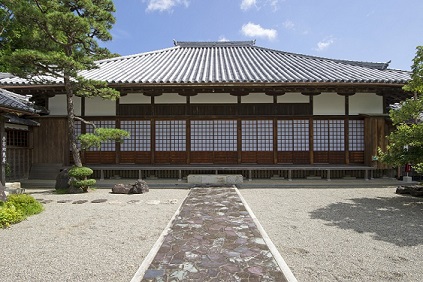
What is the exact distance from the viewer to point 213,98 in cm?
1293

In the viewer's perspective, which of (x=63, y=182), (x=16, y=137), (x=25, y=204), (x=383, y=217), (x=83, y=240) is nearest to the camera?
(x=83, y=240)

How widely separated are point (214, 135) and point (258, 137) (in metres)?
2.25

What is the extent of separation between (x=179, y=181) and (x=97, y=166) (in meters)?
4.17

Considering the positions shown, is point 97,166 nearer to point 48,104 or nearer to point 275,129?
point 48,104

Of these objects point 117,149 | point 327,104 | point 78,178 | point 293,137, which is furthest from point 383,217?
point 117,149

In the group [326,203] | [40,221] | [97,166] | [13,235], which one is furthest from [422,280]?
[97,166]

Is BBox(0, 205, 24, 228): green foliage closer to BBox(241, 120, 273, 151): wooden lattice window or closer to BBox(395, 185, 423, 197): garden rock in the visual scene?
BBox(241, 120, 273, 151): wooden lattice window

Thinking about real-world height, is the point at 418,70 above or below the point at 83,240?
above

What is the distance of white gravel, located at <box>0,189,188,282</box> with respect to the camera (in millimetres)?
3848

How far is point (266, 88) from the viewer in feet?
40.1

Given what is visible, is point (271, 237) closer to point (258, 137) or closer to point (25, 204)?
point (25, 204)

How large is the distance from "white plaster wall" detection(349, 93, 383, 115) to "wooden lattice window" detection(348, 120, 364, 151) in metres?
0.56

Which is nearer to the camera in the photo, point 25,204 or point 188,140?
point 25,204

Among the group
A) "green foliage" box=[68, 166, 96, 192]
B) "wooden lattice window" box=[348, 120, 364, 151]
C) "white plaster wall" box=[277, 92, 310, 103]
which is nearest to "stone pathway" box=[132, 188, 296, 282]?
"green foliage" box=[68, 166, 96, 192]
